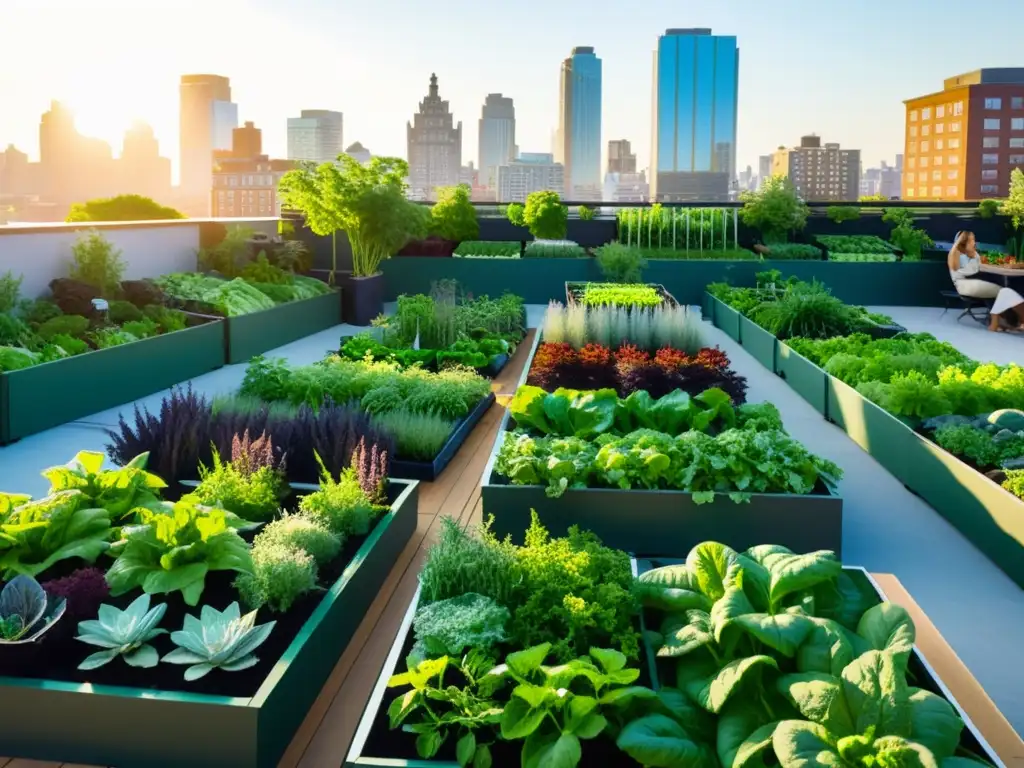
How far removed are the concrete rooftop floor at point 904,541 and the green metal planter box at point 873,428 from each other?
7cm

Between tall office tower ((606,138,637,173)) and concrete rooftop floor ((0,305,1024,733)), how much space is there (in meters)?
179

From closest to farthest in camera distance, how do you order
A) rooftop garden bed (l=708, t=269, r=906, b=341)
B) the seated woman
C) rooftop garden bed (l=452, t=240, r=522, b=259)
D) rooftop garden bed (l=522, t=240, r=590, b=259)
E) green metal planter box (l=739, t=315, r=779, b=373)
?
green metal planter box (l=739, t=315, r=779, b=373)
rooftop garden bed (l=708, t=269, r=906, b=341)
the seated woman
rooftop garden bed (l=522, t=240, r=590, b=259)
rooftop garden bed (l=452, t=240, r=522, b=259)

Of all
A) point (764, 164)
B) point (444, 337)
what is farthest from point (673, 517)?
point (764, 164)

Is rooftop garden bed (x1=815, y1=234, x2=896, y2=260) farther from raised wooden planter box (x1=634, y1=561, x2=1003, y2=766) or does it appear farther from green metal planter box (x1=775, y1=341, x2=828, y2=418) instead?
raised wooden planter box (x1=634, y1=561, x2=1003, y2=766)

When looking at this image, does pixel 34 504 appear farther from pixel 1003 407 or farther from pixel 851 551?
pixel 1003 407

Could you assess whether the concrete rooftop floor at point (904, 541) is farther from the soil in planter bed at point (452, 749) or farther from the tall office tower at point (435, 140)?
the tall office tower at point (435, 140)

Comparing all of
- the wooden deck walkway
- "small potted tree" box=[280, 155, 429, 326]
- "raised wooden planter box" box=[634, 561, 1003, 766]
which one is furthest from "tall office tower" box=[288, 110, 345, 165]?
"raised wooden planter box" box=[634, 561, 1003, 766]

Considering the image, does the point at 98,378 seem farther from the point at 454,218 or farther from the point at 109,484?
the point at 454,218

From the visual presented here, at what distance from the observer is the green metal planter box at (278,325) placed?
31.8 feet

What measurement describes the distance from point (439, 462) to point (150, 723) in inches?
122

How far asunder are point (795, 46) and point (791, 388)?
2033cm

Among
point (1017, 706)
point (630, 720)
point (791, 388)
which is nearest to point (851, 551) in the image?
point (1017, 706)

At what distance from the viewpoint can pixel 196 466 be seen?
181 inches

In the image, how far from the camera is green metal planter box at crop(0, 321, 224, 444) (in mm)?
6383
